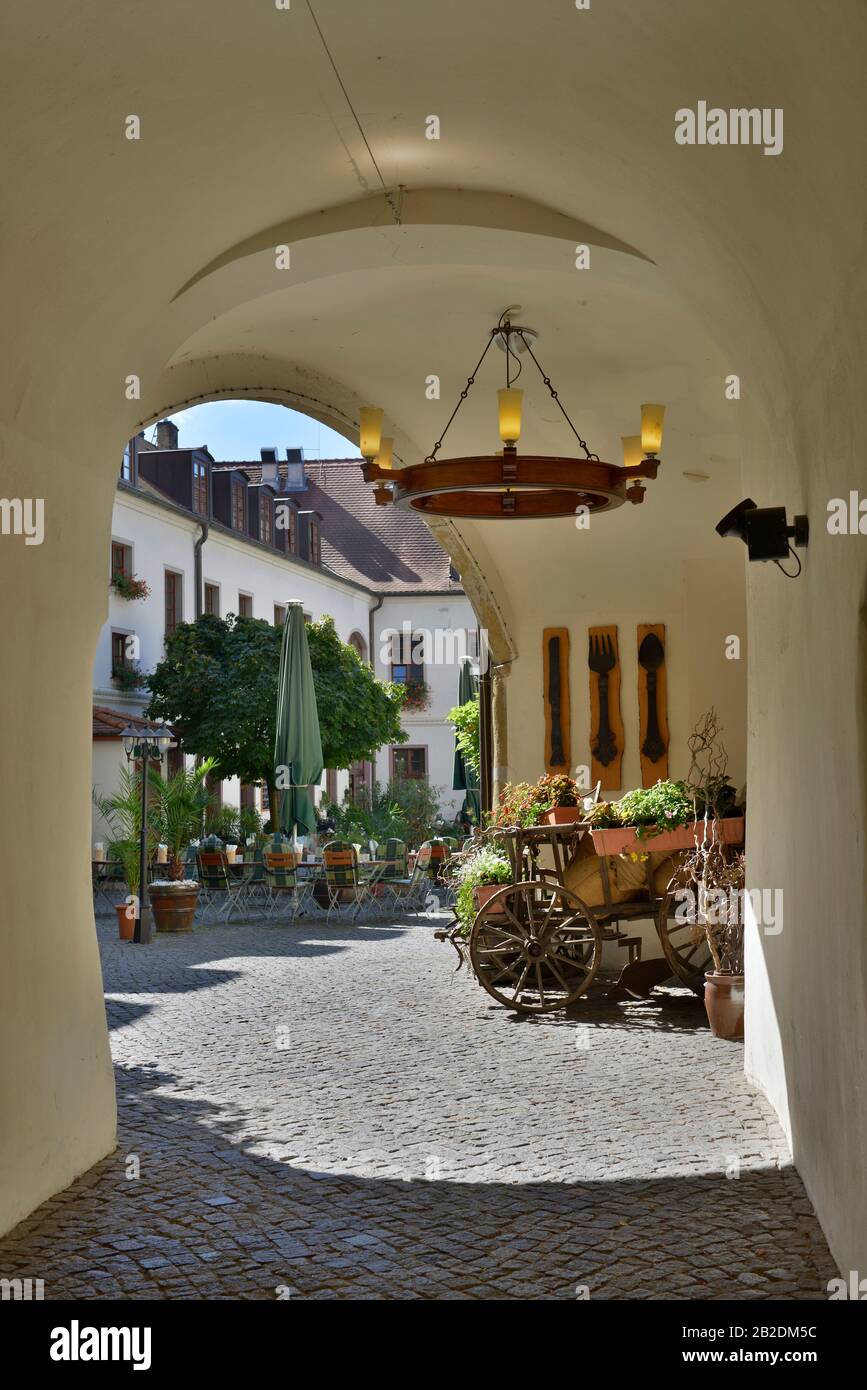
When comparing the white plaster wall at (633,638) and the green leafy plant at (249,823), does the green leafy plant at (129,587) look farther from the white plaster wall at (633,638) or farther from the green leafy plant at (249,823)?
the white plaster wall at (633,638)

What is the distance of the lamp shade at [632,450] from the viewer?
340 inches

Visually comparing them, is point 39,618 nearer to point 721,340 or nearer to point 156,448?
point 721,340

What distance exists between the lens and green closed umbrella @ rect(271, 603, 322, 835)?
1891 cm

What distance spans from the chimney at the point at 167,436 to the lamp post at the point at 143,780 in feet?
52.4

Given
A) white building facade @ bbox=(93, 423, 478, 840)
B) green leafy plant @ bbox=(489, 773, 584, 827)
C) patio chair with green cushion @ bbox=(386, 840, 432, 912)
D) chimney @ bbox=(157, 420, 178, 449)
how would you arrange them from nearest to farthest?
1. green leafy plant @ bbox=(489, 773, 584, 827)
2. patio chair with green cushion @ bbox=(386, 840, 432, 912)
3. white building facade @ bbox=(93, 423, 478, 840)
4. chimney @ bbox=(157, 420, 178, 449)

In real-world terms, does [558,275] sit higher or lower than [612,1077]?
higher

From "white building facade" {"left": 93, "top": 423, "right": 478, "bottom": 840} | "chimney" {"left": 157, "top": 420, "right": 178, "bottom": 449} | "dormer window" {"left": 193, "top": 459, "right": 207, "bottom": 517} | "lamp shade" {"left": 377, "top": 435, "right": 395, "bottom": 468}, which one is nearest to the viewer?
"lamp shade" {"left": 377, "top": 435, "right": 395, "bottom": 468}

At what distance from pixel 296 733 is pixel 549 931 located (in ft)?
31.1

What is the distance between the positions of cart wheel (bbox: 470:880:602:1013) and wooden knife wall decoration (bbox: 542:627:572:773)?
2.42 meters

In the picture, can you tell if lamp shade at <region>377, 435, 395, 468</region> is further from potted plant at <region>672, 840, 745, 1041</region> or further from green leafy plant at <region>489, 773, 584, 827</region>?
potted plant at <region>672, 840, 745, 1041</region>

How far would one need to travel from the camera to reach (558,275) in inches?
315

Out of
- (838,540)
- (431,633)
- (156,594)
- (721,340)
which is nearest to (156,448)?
(156,594)

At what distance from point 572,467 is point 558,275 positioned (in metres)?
1.10

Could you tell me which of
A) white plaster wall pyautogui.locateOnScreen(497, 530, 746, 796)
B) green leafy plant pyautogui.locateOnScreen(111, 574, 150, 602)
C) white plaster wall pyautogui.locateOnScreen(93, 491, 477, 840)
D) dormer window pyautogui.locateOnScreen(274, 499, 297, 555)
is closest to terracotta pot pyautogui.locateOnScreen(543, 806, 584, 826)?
white plaster wall pyautogui.locateOnScreen(497, 530, 746, 796)
